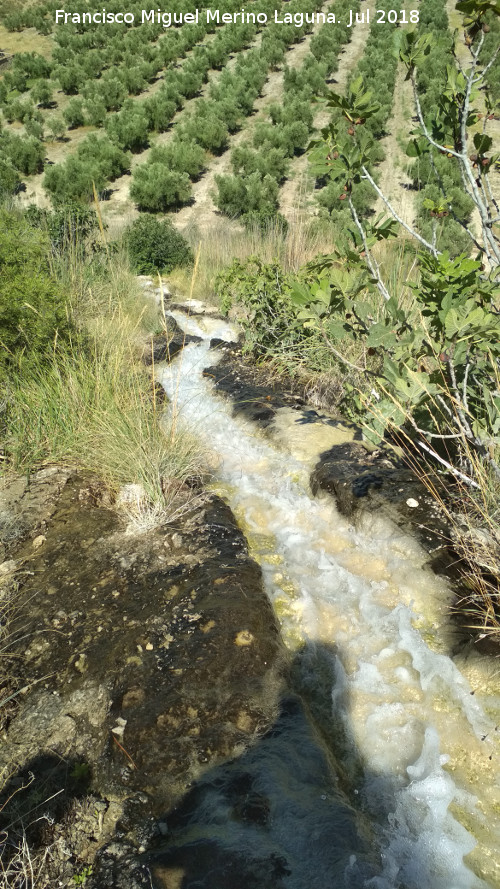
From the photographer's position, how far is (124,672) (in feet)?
7.00

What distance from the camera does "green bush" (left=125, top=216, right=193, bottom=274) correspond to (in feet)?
26.6

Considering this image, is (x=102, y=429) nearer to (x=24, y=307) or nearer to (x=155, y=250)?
(x=24, y=307)

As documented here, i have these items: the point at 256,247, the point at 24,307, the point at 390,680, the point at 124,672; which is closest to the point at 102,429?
the point at 24,307

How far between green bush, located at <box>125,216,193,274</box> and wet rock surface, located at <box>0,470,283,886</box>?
19.3ft

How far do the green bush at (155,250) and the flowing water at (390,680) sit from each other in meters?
5.51

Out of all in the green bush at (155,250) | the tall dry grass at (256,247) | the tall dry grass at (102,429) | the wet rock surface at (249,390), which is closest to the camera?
the tall dry grass at (102,429)

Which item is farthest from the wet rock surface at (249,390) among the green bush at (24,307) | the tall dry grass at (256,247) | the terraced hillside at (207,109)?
the terraced hillside at (207,109)

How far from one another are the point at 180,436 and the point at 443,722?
208 centimetres

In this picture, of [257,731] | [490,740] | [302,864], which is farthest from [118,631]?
[490,740]

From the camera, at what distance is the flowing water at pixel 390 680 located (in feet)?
5.51

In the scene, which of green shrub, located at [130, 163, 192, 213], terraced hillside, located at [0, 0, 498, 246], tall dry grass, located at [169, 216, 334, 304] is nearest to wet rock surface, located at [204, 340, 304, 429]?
tall dry grass, located at [169, 216, 334, 304]

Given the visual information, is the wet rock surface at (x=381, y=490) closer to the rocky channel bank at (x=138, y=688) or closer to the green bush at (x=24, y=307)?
the rocky channel bank at (x=138, y=688)

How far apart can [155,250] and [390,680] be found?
727 centimetres

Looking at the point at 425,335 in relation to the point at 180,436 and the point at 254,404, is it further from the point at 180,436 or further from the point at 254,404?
the point at 254,404
